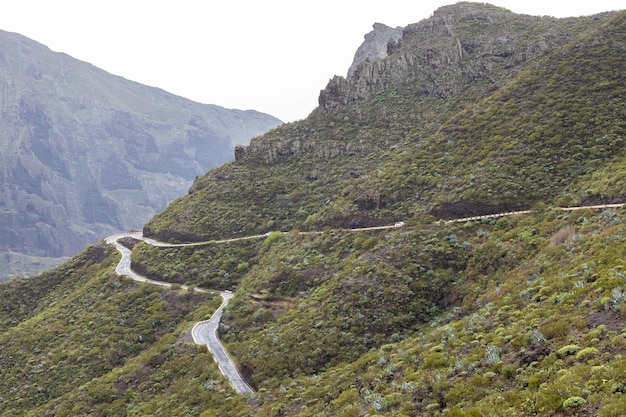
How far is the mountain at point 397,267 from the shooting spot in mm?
18812

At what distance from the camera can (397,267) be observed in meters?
37.4

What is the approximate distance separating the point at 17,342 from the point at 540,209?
185ft

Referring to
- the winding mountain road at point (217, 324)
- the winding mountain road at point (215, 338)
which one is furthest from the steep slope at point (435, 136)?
the winding mountain road at point (215, 338)

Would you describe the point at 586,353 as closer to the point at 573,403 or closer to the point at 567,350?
the point at 567,350

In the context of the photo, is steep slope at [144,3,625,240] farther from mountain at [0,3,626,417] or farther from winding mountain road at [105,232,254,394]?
winding mountain road at [105,232,254,394]

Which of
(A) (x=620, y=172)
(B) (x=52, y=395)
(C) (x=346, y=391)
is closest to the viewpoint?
(C) (x=346, y=391)

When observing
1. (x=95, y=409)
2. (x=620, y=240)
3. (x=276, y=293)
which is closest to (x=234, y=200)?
(x=276, y=293)

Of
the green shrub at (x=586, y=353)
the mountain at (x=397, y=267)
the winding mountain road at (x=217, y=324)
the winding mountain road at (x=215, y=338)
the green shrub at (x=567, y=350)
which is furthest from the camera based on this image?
the winding mountain road at (x=215, y=338)

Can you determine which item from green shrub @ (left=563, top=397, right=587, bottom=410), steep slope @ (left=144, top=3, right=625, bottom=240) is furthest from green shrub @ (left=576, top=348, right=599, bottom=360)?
steep slope @ (left=144, top=3, right=625, bottom=240)

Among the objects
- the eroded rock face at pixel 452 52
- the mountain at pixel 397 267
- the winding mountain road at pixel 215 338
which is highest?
the eroded rock face at pixel 452 52

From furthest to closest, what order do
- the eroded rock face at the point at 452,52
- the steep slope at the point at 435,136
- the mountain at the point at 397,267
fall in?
the eroded rock face at the point at 452,52 < the steep slope at the point at 435,136 < the mountain at the point at 397,267

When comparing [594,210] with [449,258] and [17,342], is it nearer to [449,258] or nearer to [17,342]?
[449,258]

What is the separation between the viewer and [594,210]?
105 feet

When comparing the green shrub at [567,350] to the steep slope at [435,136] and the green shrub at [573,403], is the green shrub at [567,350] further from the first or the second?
the steep slope at [435,136]
